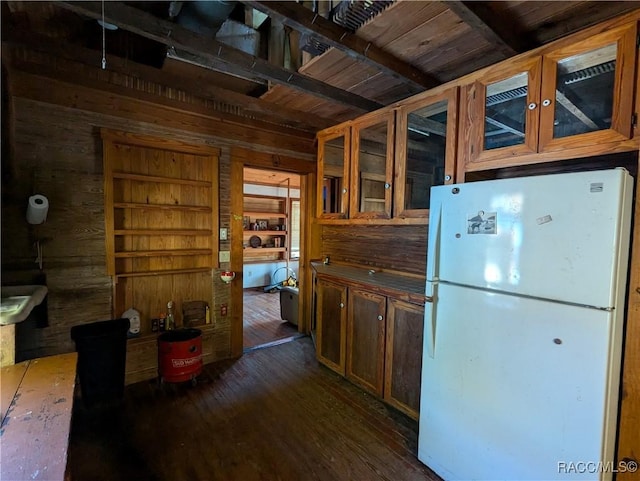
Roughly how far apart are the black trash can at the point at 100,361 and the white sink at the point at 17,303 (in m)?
0.40

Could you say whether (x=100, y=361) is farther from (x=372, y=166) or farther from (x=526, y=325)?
(x=526, y=325)

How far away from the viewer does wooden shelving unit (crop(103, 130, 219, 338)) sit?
2459 millimetres

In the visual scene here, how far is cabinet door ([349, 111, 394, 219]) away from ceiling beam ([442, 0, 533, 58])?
834 millimetres

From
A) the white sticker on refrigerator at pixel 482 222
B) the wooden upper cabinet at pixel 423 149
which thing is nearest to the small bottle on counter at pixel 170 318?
the wooden upper cabinet at pixel 423 149

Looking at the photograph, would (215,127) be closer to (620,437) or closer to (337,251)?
(337,251)

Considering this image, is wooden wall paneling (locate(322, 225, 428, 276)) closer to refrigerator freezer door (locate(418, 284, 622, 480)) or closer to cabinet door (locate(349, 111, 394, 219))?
cabinet door (locate(349, 111, 394, 219))

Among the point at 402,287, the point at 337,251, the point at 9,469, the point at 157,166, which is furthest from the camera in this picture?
the point at 337,251

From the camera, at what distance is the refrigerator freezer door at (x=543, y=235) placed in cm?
113

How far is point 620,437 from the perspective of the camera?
1240mm

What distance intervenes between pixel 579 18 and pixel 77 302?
3.65m

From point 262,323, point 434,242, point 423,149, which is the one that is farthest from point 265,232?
point 434,242

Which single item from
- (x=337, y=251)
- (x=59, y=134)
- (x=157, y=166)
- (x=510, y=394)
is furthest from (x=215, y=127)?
(x=510, y=394)

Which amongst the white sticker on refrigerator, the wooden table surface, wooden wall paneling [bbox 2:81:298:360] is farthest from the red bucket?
the white sticker on refrigerator

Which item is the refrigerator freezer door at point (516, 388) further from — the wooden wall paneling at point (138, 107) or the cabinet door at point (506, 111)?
the wooden wall paneling at point (138, 107)
